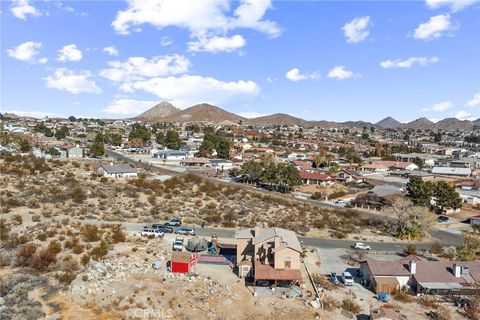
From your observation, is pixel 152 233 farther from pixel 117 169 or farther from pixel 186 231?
pixel 117 169

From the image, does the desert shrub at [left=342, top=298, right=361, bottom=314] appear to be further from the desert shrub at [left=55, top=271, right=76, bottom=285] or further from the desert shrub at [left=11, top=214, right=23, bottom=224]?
the desert shrub at [left=11, top=214, right=23, bottom=224]

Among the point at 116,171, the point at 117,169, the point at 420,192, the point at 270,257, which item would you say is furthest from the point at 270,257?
the point at 117,169

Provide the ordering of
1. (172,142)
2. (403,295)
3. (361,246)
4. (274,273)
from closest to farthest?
(403,295) → (274,273) → (361,246) → (172,142)

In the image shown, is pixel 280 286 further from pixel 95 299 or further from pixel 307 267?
pixel 95 299

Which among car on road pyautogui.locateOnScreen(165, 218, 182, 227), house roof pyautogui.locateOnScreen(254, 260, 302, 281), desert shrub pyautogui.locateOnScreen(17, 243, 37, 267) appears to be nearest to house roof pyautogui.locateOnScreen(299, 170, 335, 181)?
car on road pyautogui.locateOnScreen(165, 218, 182, 227)

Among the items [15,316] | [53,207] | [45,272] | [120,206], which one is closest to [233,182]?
[120,206]

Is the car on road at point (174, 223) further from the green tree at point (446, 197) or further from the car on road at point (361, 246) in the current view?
the green tree at point (446, 197)
